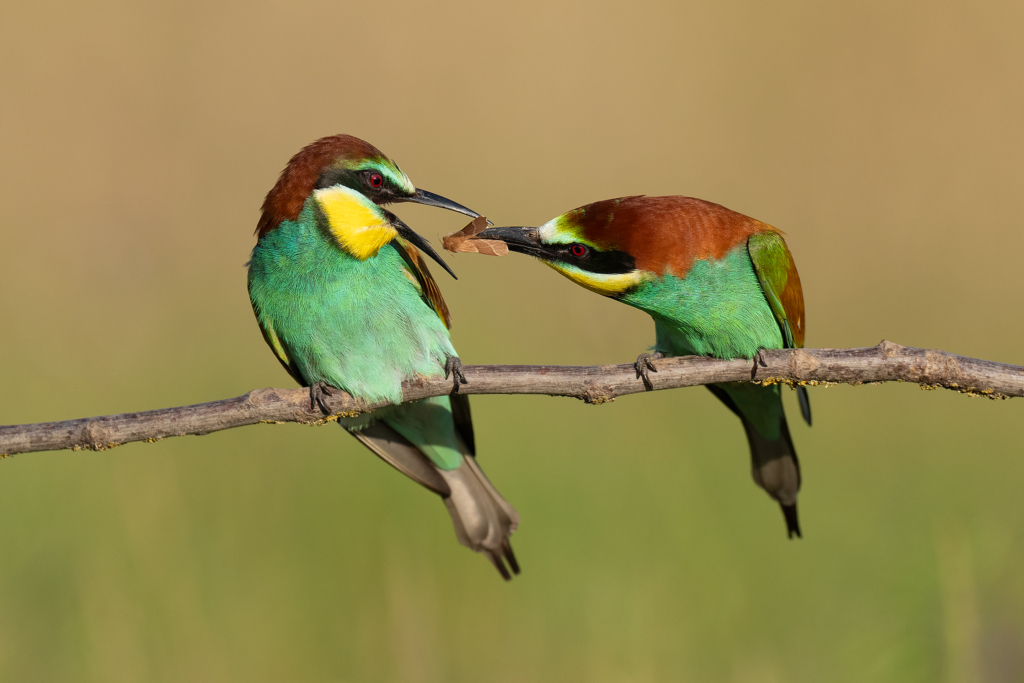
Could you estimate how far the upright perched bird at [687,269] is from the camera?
2.38m

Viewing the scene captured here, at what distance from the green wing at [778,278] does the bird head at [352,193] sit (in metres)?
0.94

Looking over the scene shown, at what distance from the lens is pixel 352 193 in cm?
238

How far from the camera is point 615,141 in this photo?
528 centimetres

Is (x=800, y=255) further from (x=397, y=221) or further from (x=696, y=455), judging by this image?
(x=397, y=221)

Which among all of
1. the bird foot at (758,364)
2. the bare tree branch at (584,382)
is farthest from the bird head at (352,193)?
the bird foot at (758,364)

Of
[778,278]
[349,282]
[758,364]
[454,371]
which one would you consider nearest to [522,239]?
[454,371]

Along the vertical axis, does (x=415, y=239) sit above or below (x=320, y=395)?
above

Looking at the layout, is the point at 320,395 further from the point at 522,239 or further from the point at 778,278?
the point at 778,278

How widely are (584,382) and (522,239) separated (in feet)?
1.81

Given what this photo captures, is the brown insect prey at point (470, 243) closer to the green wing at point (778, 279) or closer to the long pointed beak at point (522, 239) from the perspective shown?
the long pointed beak at point (522, 239)

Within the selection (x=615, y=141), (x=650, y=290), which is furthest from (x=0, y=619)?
(x=615, y=141)

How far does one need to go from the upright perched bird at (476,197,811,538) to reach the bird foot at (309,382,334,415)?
658mm

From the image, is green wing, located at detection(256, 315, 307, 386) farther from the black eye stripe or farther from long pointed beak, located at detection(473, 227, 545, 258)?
the black eye stripe

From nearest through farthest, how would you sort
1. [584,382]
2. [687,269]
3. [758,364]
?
[584,382] → [758,364] → [687,269]
